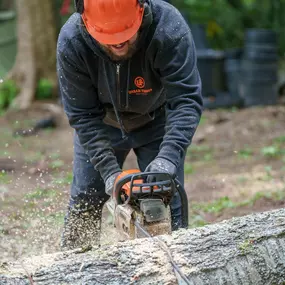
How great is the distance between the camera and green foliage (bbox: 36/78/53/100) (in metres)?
11.9

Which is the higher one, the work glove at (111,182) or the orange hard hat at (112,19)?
the orange hard hat at (112,19)

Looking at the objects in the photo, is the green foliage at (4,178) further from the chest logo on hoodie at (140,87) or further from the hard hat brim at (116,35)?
the hard hat brim at (116,35)

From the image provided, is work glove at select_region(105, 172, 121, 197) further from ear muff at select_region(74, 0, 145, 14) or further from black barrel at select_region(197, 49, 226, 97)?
black barrel at select_region(197, 49, 226, 97)

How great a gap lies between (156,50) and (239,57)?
9.60 metres

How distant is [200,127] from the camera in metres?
9.59

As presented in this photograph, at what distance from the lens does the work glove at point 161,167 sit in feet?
10.4

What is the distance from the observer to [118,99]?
360 cm

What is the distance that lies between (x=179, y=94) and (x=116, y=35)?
1.69 ft

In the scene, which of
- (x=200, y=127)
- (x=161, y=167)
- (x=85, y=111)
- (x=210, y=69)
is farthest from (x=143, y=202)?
(x=210, y=69)

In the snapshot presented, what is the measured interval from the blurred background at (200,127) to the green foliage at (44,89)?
2 centimetres

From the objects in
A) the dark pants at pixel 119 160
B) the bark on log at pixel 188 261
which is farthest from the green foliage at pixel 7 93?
the bark on log at pixel 188 261

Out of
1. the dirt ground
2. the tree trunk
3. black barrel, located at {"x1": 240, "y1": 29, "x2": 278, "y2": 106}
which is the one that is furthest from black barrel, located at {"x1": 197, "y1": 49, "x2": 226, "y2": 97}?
the tree trunk

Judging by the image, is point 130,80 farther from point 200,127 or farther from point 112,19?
point 200,127

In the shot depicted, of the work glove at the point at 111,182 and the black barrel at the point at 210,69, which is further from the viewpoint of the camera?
the black barrel at the point at 210,69
